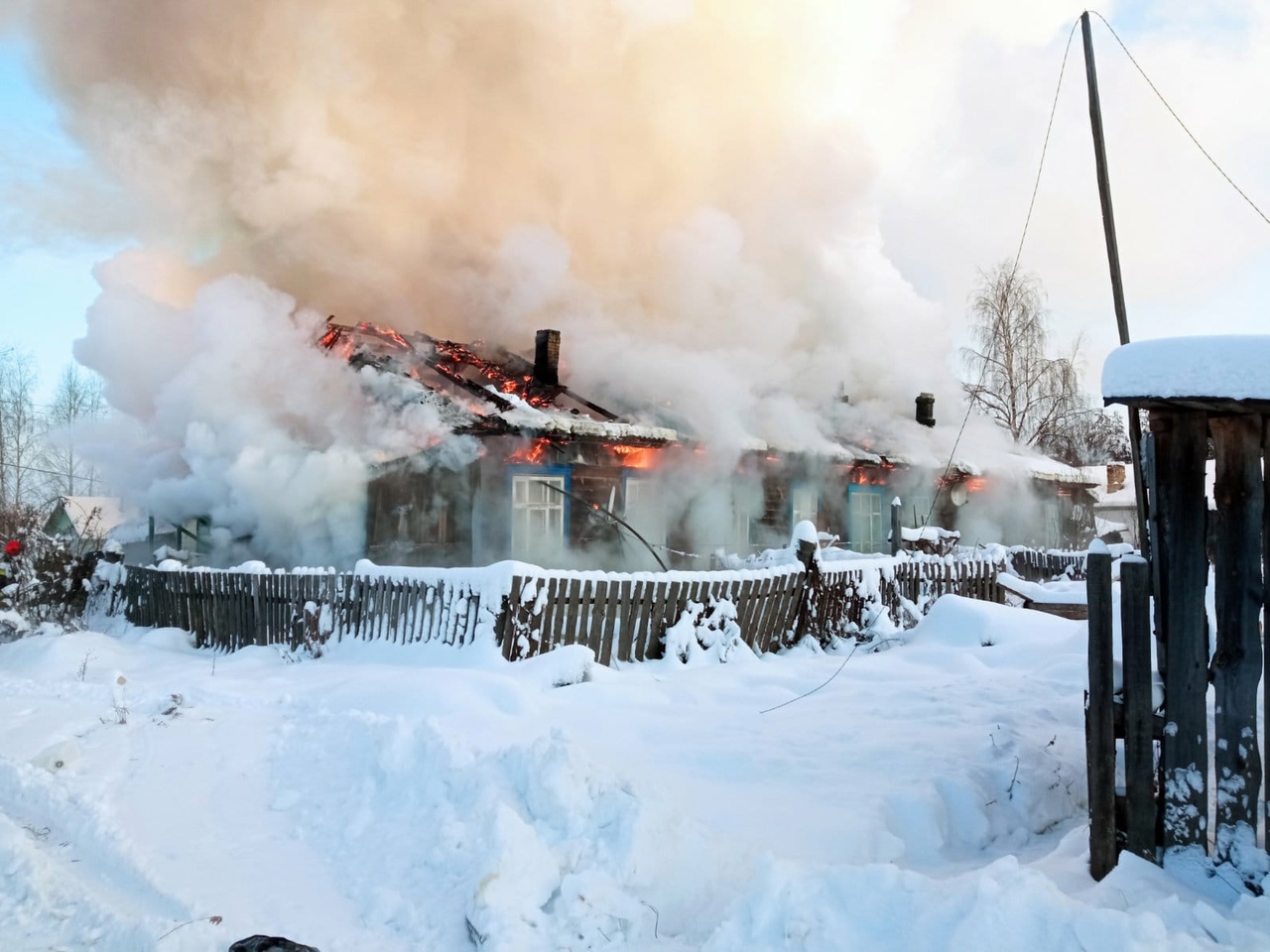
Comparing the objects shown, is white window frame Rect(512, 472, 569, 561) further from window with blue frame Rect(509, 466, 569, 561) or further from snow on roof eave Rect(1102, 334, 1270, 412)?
snow on roof eave Rect(1102, 334, 1270, 412)

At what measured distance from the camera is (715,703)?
22.9ft

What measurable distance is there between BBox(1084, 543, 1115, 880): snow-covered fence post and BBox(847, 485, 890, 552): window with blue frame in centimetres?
1983

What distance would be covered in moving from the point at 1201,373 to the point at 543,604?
6.27 meters

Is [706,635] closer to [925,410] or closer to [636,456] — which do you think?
[636,456]

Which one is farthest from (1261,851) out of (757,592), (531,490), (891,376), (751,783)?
(891,376)

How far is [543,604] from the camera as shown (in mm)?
8391

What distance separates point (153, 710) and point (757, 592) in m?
6.00

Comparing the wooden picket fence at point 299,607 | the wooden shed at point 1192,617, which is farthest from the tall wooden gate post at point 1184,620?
the wooden picket fence at point 299,607

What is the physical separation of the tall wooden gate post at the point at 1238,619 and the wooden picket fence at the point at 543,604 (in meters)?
5.97

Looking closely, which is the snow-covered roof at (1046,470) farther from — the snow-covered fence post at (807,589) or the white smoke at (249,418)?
the white smoke at (249,418)

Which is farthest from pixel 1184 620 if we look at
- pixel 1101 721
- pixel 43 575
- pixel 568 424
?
pixel 43 575

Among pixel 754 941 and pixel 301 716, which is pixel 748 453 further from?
pixel 754 941

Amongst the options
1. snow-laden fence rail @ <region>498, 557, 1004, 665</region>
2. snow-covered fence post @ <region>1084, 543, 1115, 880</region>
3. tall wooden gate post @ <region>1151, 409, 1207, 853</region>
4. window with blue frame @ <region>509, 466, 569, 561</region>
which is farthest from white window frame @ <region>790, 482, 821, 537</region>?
tall wooden gate post @ <region>1151, 409, 1207, 853</region>

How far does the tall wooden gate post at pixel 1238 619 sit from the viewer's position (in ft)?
10.5
